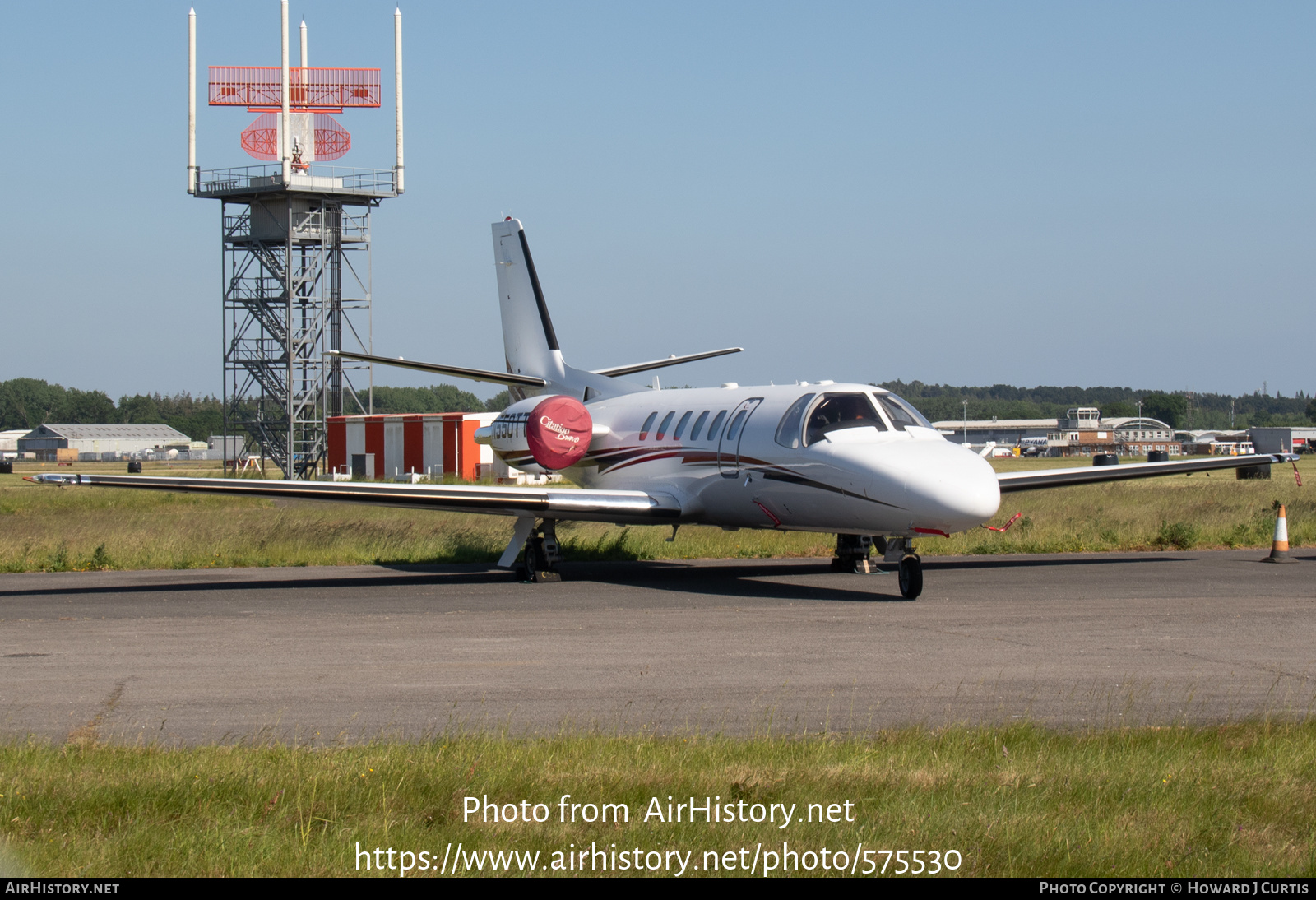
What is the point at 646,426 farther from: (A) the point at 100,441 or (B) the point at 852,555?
(A) the point at 100,441

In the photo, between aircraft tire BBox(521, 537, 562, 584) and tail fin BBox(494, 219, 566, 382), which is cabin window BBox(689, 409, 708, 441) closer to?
aircraft tire BBox(521, 537, 562, 584)

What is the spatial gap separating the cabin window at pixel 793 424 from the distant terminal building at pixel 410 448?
3353 cm

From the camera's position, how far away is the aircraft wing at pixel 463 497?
15500 mm

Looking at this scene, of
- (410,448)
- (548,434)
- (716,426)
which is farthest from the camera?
(410,448)

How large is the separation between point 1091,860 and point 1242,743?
2.44 meters

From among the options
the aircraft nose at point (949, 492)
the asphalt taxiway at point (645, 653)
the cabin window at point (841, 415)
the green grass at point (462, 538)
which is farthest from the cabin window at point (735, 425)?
the green grass at point (462, 538)

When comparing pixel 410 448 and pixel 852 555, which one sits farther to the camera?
pixel 410 448

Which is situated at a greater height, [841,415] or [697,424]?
[841,415]

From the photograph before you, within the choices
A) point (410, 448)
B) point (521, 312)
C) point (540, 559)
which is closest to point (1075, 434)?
point (410, 448)

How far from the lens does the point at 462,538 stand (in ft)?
78.5

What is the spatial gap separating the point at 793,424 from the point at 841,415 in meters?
0.66

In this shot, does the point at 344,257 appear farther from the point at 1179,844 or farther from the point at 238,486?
the point at 1179,844

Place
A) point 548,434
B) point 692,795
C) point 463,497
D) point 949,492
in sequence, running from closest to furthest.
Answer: point 692,795, point 949,492, point 463,497, point 548,434

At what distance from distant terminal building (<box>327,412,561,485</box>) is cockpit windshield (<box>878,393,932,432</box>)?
3406 cm
